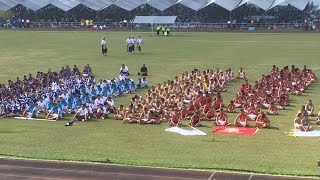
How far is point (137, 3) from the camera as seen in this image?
82125mm

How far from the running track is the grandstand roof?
206ft

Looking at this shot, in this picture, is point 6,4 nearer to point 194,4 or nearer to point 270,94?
point 194,4

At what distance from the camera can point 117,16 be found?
3391 inches

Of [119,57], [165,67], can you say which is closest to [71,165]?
[165,67]

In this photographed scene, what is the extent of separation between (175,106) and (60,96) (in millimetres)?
5246

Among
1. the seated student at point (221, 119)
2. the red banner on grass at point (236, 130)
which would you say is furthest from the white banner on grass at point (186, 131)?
the seated student at point (221, 119)

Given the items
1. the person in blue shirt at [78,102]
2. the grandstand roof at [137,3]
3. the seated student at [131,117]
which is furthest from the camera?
the grandstand roof at [137,3]

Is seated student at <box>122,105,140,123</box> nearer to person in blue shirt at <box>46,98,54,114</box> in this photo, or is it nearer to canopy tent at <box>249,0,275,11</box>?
person in blue shirt at <box>46,98,54,114</box>

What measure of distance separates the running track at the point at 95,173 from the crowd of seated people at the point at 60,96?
248 inches

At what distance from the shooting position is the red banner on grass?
1870cm

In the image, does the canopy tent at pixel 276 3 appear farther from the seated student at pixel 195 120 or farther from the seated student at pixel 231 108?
the seated student at pixel 195 120

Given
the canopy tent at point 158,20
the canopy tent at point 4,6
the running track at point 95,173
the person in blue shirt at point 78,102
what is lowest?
the running track at point 95,173

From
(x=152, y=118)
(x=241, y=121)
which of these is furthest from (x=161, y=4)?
(x=241, y=121)

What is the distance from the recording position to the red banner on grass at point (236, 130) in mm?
18703
